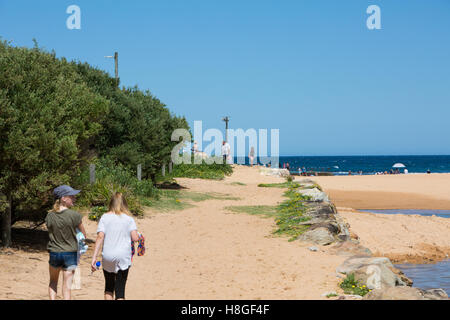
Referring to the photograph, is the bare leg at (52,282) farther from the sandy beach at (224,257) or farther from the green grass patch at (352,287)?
the green grass patch at (352,287)

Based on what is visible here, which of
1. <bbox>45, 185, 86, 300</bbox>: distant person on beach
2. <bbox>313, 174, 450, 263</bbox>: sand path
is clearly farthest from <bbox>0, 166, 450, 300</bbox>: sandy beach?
<bbox>45, 185, 86, 300</bbox>: distant person on beach

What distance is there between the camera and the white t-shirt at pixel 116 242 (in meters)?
6.34

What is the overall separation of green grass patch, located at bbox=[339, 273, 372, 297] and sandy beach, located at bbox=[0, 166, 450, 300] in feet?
0.89

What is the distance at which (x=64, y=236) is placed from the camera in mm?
6434

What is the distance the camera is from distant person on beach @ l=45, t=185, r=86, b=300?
253 inches

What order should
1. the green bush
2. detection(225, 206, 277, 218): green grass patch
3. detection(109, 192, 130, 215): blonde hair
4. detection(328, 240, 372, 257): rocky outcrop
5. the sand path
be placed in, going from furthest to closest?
the green bush, detection(225, 206, 277, 218): green grass patch, the sand path, detection(328, 240, 372, 257): rocky outcrop, detection(109, 192, 130, 215): blonde hair

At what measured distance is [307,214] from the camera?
639 inches

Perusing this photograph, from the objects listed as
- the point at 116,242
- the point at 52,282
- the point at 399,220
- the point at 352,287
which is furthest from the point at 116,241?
the point at 399,220

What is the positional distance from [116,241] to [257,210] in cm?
1331

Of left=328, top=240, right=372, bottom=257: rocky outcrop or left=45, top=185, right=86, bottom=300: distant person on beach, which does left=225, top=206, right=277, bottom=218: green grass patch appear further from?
left=45, top=185, right=86, bottom=300: distant person on beach

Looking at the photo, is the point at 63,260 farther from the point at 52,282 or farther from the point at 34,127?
the point at 34,127

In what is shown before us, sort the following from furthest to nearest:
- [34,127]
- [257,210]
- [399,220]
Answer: [399,220] → [257,210] → [34,127]
